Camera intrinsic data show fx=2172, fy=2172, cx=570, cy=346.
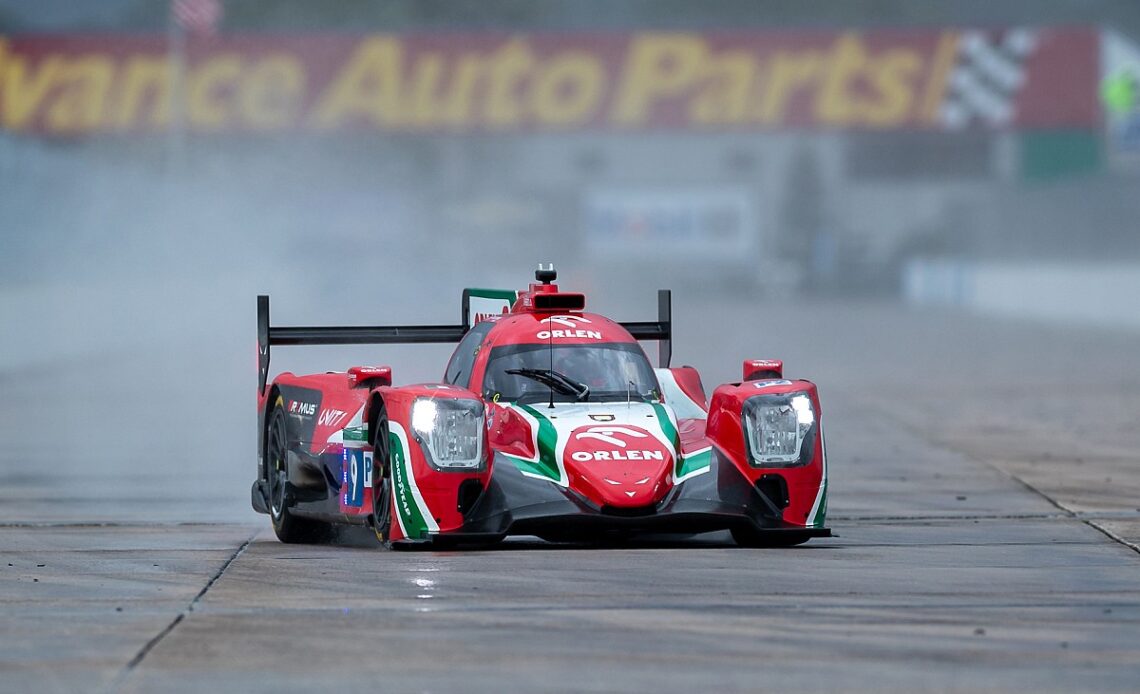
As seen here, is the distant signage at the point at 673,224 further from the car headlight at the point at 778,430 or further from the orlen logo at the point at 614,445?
the orlen logo at the point at 614,445

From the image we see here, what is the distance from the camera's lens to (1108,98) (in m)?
61.6

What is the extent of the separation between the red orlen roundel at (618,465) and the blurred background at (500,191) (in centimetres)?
431

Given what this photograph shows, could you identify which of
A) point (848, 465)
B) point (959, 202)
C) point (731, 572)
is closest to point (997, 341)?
point (848, 465)

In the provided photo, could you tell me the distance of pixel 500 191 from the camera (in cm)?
9094

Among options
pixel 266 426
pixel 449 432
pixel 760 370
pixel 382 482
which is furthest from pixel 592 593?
pixel 266 426

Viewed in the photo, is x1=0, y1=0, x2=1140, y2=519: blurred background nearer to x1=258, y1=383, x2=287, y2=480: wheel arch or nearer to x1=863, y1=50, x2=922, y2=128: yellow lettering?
x1=863, y1=50, x2=922, y2=128: yellow lettering

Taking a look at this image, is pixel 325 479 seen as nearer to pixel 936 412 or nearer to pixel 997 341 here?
pixel 936 412

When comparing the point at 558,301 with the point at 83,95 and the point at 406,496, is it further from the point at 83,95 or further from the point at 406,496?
the point at 83,95

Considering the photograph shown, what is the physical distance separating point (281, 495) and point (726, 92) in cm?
5259

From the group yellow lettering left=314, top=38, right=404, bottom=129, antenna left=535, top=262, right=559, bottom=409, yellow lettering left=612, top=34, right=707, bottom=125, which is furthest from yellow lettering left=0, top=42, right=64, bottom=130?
antenna left=535, top=262, right=559, bottom=409

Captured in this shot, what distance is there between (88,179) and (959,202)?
194 feet

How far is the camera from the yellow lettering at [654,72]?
63.0 metres

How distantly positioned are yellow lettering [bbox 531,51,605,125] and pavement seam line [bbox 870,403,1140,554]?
4083cm

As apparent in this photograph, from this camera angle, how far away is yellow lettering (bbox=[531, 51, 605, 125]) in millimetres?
62812
